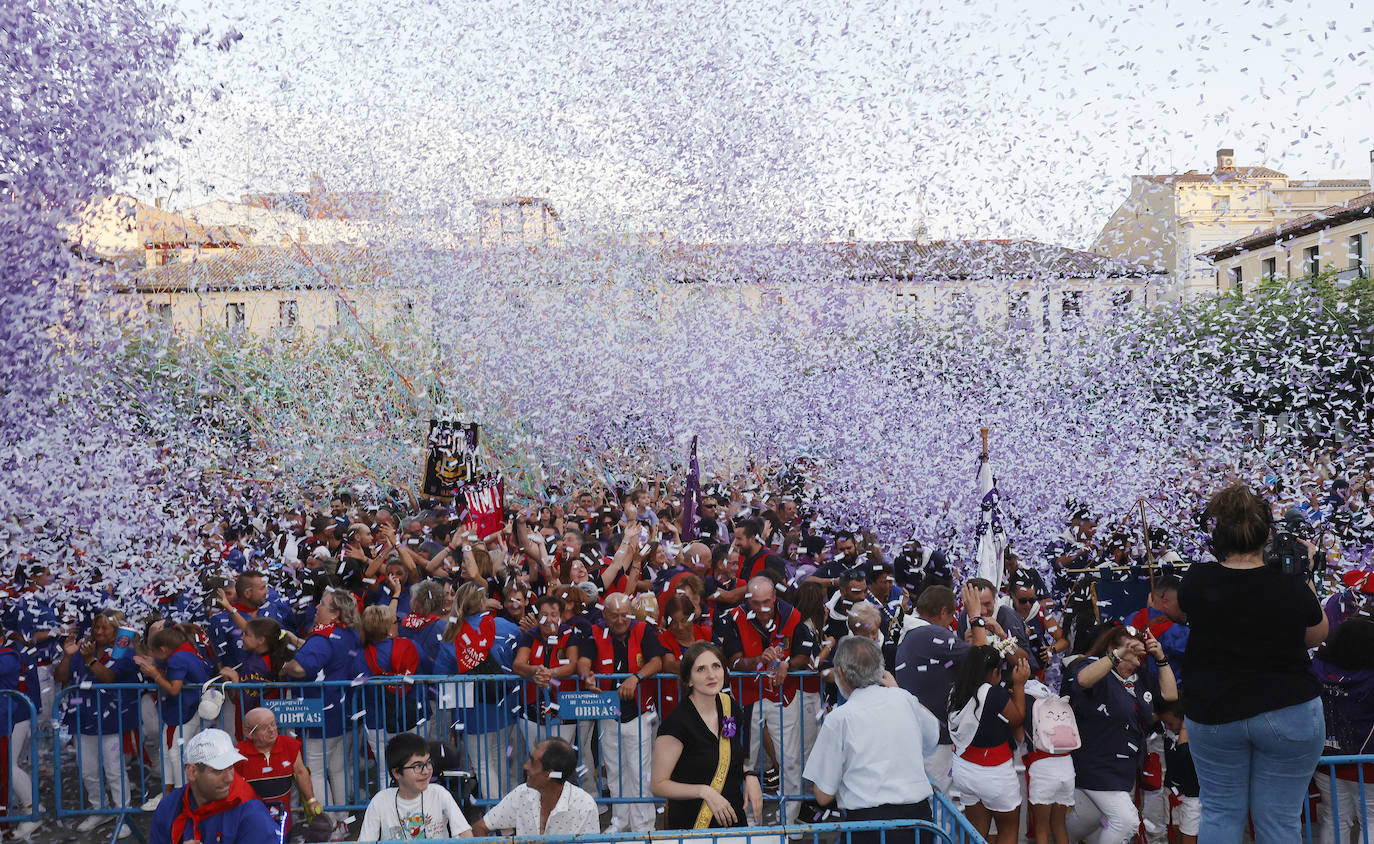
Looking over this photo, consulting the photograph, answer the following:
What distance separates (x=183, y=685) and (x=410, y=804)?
2825 millimetres

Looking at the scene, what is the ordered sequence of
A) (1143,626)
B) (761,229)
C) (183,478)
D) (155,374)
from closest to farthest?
(1143,626)
(183,478)
(155,374)
(761,229)

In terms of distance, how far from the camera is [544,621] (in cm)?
692

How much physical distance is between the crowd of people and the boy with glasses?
13 mm

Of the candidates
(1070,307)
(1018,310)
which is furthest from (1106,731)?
(1070,307)

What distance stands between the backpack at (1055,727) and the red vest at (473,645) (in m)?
3.30

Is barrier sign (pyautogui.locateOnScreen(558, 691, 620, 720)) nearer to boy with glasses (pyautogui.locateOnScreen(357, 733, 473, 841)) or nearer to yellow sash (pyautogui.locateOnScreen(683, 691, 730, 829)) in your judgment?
boy with glasses (pyautogui.locateOnScreen(357, 733, 473, 841))

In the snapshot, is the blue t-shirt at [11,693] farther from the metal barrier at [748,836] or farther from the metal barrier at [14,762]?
the metal barrier at [748,836]

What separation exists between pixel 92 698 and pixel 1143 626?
6648mm

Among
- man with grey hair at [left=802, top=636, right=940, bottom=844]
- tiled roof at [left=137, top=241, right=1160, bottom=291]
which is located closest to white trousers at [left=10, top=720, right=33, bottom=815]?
man with grey hair at [left=802, top=636, right=940, bottom=844]

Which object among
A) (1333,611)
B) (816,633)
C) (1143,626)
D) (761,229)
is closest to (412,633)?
(816,633)

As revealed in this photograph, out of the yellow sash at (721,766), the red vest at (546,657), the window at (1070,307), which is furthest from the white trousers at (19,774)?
the window at (1070,307)

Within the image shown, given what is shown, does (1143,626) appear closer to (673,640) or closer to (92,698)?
(673,640)

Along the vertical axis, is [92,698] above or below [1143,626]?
below

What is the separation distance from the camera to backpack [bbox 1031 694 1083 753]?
552 centimetres
